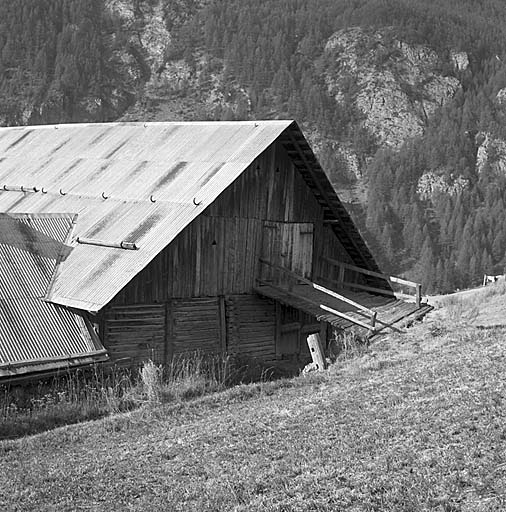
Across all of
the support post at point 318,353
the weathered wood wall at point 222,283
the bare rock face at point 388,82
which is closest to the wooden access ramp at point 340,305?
the weathered wood wall at point 222,283

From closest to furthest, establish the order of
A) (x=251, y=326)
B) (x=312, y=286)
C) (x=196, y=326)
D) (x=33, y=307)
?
(x=33, y=307)
(x=196, y=326)
(x=251, y=326)
(x=312, y=286)

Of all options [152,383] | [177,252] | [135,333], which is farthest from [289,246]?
[152,383]

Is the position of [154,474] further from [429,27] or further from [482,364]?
[429,27]

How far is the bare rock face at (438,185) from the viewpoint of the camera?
13050 cm

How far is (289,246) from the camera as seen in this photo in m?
23.1

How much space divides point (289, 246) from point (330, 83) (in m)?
144

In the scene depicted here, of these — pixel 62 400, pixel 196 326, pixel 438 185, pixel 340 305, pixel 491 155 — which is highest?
pixel 491 155

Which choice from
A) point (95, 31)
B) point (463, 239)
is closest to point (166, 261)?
point (463, 239)

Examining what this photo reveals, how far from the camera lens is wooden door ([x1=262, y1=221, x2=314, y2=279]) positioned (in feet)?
73.5

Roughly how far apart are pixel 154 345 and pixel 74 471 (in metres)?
8.98

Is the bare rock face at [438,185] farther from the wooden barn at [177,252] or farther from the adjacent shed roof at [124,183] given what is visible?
the wooden barn at [177,252]

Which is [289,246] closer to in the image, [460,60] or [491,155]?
[491,155]

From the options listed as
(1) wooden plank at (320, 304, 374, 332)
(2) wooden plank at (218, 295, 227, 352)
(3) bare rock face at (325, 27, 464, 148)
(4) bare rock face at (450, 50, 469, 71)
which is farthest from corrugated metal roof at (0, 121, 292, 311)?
(4) bare rock face at (450, 50, 469, 71)

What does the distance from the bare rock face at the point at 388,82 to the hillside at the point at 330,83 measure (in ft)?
0.92
